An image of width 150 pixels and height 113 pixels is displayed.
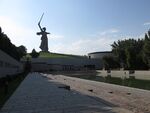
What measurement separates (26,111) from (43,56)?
460 feet

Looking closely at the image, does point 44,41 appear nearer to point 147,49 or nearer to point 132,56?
point 132,56

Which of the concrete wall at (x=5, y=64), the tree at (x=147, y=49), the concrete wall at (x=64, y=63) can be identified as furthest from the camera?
the concrete wall at (x=64, y=63)

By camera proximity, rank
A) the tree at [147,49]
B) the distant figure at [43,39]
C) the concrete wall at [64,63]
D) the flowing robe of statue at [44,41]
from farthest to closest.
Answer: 1. the concrete wall at [64,63]
2. the flowing robe of statue at [44,41]
3. the distant figure at [43,39]
4. the tree at [147,49]

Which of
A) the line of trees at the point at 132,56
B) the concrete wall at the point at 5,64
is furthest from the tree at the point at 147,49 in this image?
the concrete wall at the point at 5,64

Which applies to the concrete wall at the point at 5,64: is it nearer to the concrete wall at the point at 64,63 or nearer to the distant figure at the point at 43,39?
the distant figure at the point at 43,39

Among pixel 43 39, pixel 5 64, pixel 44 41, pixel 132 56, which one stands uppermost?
pixel 43 39

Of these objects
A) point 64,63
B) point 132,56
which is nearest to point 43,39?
point 64,63

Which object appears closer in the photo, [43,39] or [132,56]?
[132,56]

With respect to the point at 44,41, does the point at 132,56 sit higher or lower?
lower

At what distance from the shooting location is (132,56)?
9644 centimetres

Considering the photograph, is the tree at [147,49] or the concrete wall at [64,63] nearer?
the tree at [147,49]

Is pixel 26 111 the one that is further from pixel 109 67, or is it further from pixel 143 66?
pixel 109 67

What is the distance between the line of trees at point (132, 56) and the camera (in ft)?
270

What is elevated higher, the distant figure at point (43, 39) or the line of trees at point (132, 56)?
the distant figure at point (43, 39)
